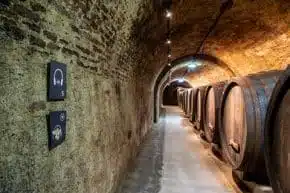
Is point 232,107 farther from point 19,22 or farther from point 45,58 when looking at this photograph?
point 19,22

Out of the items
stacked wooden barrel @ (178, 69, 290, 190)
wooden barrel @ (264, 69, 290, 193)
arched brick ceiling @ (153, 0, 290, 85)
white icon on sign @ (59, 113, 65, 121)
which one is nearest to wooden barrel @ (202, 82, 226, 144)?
stacked wooden barrel @ (178, 69, 290, 190)

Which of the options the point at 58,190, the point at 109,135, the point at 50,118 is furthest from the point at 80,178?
the point at 109,135

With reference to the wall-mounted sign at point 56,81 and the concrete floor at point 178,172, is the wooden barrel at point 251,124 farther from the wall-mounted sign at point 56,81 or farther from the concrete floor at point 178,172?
the wall-mounted sign at point 56,81

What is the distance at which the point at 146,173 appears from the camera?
5.05 metres

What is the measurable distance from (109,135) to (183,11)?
10.1ft

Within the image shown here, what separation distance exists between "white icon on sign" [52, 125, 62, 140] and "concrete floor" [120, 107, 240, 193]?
92.8 inches

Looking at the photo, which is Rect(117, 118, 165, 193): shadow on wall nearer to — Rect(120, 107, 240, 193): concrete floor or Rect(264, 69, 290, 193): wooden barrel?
Rect(120, 107, 240, 193): concrete floor

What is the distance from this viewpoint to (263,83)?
127 inches

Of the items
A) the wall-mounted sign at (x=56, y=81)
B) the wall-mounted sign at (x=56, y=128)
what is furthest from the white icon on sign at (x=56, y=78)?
the wall-mounted sign at (x=56, y=128)

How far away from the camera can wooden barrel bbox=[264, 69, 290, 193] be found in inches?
81.7

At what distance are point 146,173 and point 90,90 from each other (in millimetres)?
2575

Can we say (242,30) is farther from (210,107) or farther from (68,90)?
(68,90)

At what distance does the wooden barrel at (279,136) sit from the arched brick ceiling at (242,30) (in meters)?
3.13

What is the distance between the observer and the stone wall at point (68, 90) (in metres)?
1.49
